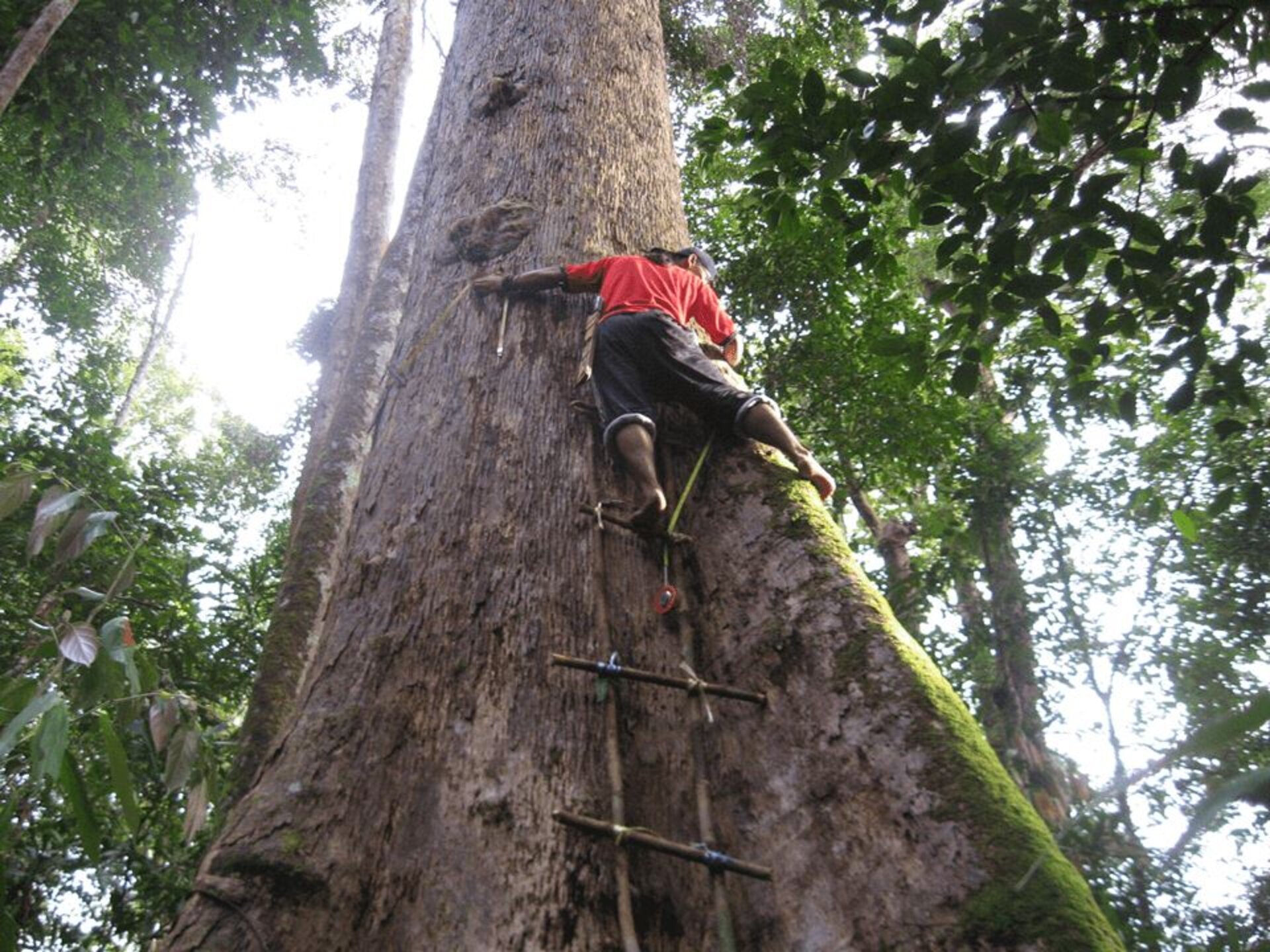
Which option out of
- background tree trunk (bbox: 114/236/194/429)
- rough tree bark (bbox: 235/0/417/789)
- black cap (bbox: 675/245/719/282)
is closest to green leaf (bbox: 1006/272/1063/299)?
black cap (bbox: 675/245/719/282)

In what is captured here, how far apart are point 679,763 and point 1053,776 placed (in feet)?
11.1

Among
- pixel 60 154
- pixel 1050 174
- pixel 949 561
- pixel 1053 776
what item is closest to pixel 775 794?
pixel 1050 174

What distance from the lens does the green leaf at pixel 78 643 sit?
154 cm

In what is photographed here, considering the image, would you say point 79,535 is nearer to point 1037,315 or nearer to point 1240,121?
point 1240,121

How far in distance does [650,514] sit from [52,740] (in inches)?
50.4

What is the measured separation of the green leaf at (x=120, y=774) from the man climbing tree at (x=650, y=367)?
1169 millimetres

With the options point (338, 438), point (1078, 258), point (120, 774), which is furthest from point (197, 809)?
point (338, 438)

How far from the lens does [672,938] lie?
150 cm

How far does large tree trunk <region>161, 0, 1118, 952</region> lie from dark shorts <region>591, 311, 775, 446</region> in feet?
0.32

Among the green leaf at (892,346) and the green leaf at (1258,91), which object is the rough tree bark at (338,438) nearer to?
the green leaf at (892,346)

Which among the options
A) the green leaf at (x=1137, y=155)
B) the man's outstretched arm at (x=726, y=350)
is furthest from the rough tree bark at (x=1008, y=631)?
the green leaf at (x=1137, y=155)

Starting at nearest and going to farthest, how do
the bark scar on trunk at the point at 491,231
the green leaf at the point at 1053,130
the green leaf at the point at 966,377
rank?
the green leaf at the point at 1053,130
the green leaf at the point at 966,377
the bark scar on trunk at the point at 491,231

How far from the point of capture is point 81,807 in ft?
4.80

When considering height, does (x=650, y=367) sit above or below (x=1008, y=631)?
below
